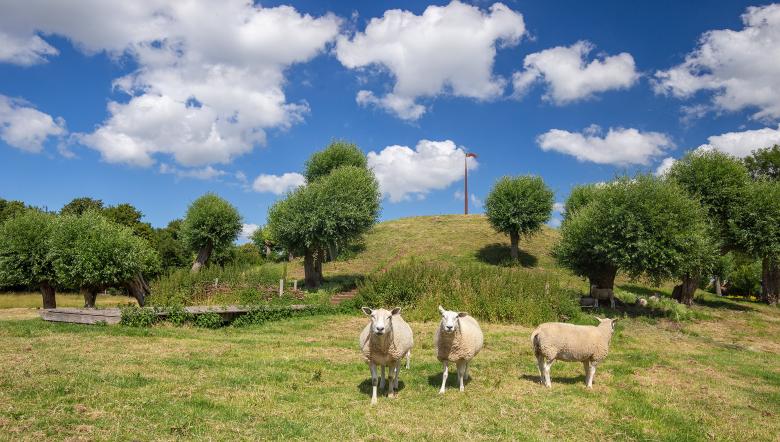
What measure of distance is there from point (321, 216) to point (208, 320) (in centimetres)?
1439

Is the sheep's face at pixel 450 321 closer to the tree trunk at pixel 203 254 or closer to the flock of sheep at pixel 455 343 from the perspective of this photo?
the flock of sheep at pixel 455 343

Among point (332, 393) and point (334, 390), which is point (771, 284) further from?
point (332, 393)

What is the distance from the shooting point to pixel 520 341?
1720 cm

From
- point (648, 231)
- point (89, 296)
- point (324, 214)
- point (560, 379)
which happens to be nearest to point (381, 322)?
point (560, 379)

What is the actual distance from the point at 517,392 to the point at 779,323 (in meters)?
26.2

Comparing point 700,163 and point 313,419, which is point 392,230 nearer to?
point 700,163

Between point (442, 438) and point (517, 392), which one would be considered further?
point (517, 392)

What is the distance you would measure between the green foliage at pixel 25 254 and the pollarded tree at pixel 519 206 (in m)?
34.7

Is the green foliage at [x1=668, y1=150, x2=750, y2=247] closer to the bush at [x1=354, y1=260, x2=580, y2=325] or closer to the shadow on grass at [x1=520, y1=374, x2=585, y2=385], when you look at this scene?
the bush at [x1=354, y1=260, x2=580, y2=325]

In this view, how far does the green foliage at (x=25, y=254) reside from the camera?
2545 cm

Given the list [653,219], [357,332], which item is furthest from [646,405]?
[653,219]

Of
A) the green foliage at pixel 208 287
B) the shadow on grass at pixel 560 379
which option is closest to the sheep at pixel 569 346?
the shadow on grass at pixel 560 379

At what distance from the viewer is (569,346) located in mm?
10633

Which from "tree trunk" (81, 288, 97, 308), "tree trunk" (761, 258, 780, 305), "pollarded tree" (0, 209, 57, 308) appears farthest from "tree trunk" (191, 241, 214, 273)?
"tree trunk" (761, 258, 780, 305)
